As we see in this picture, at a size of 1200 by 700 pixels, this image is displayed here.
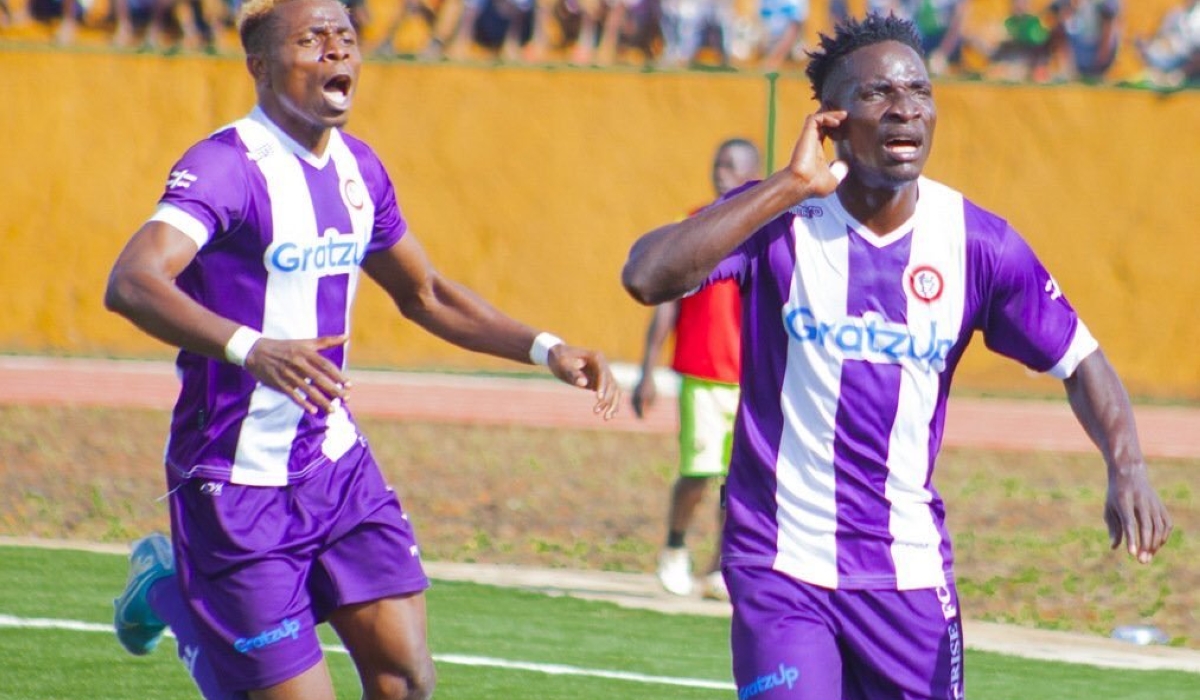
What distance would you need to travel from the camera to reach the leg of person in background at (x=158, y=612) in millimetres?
5875

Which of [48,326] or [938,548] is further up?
[938,548]

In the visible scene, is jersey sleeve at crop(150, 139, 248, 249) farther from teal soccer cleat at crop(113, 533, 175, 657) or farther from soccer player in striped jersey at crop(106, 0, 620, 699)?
teal soccer cleat at crop(113, 533, 175, 657)

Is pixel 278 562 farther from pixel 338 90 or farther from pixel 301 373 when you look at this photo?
pixel 338 90

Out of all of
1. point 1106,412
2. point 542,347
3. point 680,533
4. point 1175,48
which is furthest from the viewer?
point 1175,48

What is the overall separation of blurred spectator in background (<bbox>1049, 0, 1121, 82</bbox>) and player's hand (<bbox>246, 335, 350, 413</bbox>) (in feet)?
51.8

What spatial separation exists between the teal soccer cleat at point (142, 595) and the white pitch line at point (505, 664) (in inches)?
81.7

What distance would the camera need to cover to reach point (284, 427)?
18.5 ft

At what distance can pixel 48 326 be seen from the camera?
19.3 metres

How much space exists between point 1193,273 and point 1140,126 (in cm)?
134

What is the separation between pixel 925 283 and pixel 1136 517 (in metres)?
0.74

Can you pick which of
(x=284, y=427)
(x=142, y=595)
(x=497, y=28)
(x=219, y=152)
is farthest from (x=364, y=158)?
(x=497, y=28)

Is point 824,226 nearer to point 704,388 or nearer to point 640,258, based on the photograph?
point 640,258

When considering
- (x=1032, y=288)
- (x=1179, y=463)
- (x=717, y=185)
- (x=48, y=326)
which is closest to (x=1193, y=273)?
(x=1179, y=463)

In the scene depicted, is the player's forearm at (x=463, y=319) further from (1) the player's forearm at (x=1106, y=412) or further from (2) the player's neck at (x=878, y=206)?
(1) the player's forearm at (x=1106, y=412)
